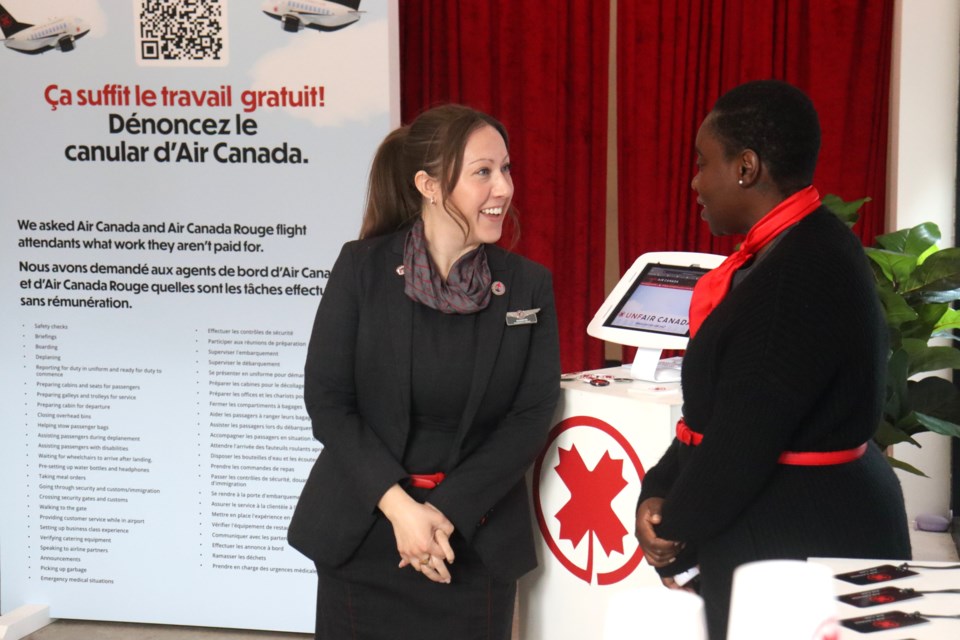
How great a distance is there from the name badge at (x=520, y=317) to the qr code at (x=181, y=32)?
59.1 inches

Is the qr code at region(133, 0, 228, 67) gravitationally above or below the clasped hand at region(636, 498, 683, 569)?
above

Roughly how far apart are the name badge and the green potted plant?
1.10 meters

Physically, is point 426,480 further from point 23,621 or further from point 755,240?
point 23,621

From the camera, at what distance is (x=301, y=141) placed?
3094 mm

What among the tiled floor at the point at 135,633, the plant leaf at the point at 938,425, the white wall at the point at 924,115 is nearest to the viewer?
the plant leaf at the point at 938,425

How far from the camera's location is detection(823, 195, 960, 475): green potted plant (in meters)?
A: 2.74

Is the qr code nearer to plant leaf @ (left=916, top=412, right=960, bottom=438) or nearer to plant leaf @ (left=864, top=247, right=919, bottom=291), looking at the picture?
plant leaf @ (left=864, top=247, right=919, bottom=291)

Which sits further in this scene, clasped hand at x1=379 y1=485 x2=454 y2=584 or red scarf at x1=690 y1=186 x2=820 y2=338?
clasped hand at x1=379 y1=485 x2=454 y2=584

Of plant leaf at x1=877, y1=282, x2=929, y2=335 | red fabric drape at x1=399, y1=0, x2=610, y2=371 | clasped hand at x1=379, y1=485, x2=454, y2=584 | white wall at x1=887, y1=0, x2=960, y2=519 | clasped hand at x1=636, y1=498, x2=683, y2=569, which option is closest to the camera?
clasped hand at x1=636, y1=498, x2=683, y2=569

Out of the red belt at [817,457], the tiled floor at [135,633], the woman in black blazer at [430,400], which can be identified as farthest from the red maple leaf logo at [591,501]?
the tiled floor at [135,633]

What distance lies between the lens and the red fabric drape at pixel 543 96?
170 inches

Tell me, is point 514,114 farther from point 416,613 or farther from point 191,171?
point 416,613

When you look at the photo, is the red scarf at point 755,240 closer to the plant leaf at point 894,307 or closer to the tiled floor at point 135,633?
the plant leaf at point 894,307

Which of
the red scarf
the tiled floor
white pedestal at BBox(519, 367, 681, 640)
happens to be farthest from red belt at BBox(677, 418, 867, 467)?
the tiled floor
